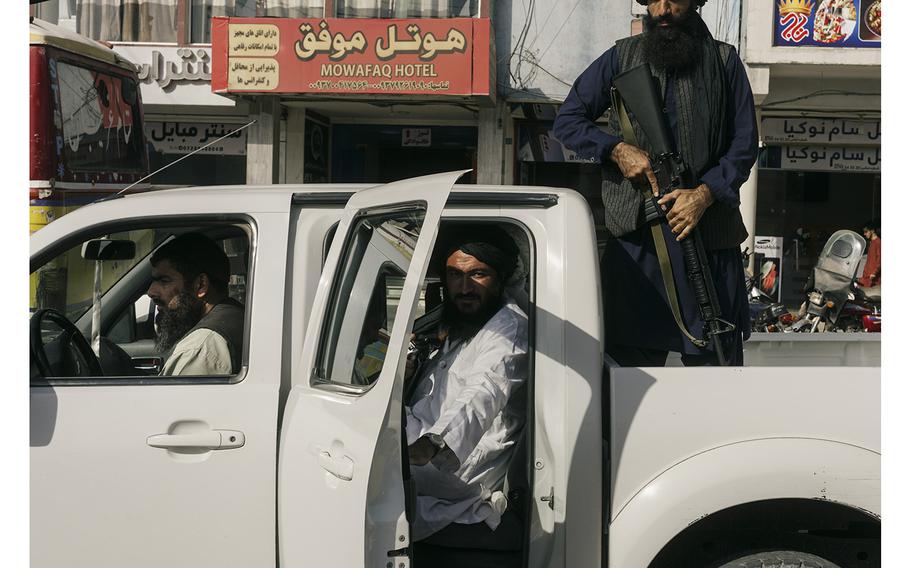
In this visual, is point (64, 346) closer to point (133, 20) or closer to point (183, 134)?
point (133, 20)

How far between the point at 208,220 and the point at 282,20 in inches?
440

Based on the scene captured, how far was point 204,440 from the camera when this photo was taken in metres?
2.63

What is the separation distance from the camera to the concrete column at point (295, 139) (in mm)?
15609

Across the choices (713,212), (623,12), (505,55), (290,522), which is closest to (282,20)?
(505,55)

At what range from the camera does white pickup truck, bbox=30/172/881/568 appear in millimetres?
2543

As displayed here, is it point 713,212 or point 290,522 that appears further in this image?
point 713,212

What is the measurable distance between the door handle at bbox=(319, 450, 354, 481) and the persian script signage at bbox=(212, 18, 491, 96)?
11.2 meters

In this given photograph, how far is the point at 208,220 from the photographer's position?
2.85 m

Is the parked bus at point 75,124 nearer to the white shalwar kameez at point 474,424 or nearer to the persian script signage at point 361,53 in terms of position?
the white shalwar kameez at point 474,424

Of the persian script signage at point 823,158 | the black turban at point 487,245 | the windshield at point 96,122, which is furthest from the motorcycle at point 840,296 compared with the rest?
the black turban at point 487,245

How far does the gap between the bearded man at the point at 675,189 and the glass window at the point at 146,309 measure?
1.32m

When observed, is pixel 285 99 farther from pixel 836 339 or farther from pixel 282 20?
pixel 836 339

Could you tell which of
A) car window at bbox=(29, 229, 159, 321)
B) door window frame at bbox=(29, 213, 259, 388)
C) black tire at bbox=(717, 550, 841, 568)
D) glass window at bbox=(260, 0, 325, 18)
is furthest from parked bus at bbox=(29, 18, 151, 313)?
glass window at bbox=(260, 0, 325, 18)

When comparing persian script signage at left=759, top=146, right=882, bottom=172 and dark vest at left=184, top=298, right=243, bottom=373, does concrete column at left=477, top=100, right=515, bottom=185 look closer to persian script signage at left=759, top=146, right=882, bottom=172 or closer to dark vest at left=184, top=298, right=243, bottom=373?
persian script signage at left=759, top=146, right=882, bottom=172
